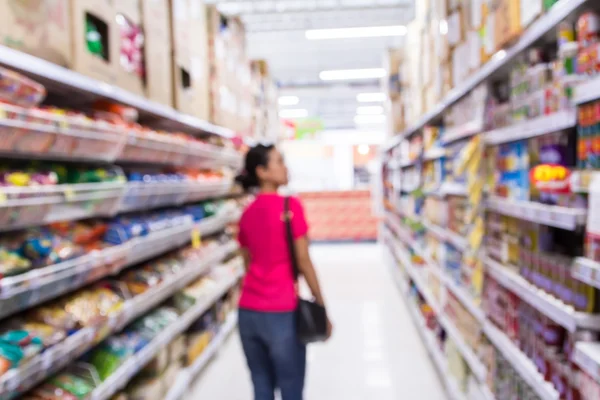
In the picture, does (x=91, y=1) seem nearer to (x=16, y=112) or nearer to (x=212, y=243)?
(x=16, y=112)

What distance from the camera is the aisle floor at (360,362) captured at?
3639 mm

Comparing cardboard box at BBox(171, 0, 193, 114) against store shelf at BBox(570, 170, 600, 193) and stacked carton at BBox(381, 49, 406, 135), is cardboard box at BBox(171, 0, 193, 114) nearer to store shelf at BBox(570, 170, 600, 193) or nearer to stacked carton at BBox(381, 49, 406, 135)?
store shelf at BBox(570, 170, 600, 193)

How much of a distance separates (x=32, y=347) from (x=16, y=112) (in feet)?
2.47

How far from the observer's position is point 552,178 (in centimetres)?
178

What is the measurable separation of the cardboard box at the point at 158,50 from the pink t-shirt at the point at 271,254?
3.52ft

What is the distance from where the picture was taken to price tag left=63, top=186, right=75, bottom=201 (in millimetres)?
→ 2048

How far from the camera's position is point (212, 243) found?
14.8ft

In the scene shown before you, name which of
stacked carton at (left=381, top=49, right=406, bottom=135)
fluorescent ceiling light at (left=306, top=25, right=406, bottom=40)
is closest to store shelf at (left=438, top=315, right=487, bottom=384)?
stacked carton at (left=381, top=49, right=406, bottom=135)

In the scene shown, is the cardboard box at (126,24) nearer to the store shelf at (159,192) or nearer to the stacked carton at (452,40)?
the store shelf at (159,192)

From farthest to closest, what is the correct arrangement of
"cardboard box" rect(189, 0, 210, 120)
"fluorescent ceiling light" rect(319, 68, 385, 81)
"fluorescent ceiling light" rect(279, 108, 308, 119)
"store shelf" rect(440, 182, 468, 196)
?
"fluorescent ceiling light" rect(279, 108, 308, 119) → "fluorescent ceiling light" rect(319, 68, 385, 81) → "cardboard box" rect(189, 0, 210, 120) → "store shelf" rect(440, 182, 468, 196)

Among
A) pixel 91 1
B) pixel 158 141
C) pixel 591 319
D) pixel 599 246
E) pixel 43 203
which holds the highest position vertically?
pixel 91 1

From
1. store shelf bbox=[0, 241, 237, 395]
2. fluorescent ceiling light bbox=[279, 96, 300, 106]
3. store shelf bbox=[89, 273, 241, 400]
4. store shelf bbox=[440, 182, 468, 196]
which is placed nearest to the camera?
store shelf bbox=[0, 241, 237, 395]

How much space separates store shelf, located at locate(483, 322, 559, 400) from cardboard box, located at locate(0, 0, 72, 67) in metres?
2.05

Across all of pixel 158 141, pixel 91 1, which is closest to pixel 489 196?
pixel 158 141
